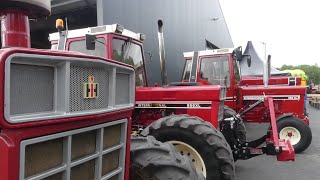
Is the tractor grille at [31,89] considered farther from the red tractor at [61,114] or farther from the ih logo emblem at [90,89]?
the ih logo emblem at [90,89]

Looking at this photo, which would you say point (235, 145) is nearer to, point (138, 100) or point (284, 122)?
point (138, 100)

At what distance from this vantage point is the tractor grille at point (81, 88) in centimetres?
171

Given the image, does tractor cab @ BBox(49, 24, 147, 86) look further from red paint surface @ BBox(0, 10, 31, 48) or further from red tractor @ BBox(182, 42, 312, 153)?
red tractor @ BBox(182, 42, 312, 153)

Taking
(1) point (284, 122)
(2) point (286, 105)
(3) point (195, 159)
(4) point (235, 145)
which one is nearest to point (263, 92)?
(2) point (286, 105)

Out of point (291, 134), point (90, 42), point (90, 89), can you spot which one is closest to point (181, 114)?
point (90, 42)

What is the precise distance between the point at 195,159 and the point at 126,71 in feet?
7.64

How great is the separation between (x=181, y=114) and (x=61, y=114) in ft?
11.2

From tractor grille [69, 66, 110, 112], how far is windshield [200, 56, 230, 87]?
21.9ft

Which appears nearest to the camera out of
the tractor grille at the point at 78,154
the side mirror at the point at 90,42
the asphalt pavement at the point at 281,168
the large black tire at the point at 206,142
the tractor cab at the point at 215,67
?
the tractor grille at the point at 78,154

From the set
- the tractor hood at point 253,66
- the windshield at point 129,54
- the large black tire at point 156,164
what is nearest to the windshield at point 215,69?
the windshield at point 129,54

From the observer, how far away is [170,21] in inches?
497

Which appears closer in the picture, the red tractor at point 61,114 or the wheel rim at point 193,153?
the red tractor at point 61,114

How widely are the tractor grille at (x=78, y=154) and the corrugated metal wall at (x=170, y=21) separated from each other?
3.72 m

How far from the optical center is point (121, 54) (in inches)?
201
